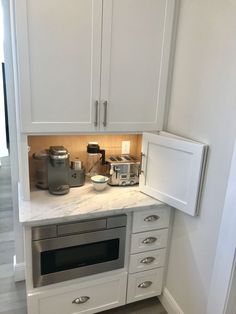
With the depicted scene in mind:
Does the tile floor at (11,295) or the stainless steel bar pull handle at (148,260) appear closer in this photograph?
the stainless steel bar pull handle at (148,260)

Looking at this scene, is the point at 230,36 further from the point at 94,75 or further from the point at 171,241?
the point at 171,241

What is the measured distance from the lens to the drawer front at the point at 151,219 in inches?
69.4

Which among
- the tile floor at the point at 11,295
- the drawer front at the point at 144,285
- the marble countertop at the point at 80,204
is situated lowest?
the tile floor at the point at 11,295

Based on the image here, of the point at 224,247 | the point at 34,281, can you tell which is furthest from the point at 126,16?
the point at 34,281

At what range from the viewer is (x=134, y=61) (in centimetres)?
169

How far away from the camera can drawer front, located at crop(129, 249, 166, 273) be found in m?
1.84

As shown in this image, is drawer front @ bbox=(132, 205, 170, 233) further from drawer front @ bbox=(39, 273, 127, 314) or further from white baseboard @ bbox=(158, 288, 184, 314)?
white baseboard @ bbox=(158, 288, 184, 314)

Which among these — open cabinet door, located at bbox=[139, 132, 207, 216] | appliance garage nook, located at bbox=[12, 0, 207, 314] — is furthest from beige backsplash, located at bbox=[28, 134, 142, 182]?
open cabinet door, located at bbox=[139, 132, 207, 216]

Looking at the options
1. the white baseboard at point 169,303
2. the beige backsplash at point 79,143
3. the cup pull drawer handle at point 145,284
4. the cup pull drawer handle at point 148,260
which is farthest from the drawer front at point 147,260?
the beige backsplash at point 79,143

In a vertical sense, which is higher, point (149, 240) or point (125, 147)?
point (125, 147)

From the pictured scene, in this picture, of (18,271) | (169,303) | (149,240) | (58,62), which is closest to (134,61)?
(58,62)

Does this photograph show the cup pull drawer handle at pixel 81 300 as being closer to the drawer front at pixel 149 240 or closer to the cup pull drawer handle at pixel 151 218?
the drawer front at pixel 149 240

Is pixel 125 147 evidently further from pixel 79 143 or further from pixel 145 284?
pixel 145 284

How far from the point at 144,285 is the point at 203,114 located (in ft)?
4.25
